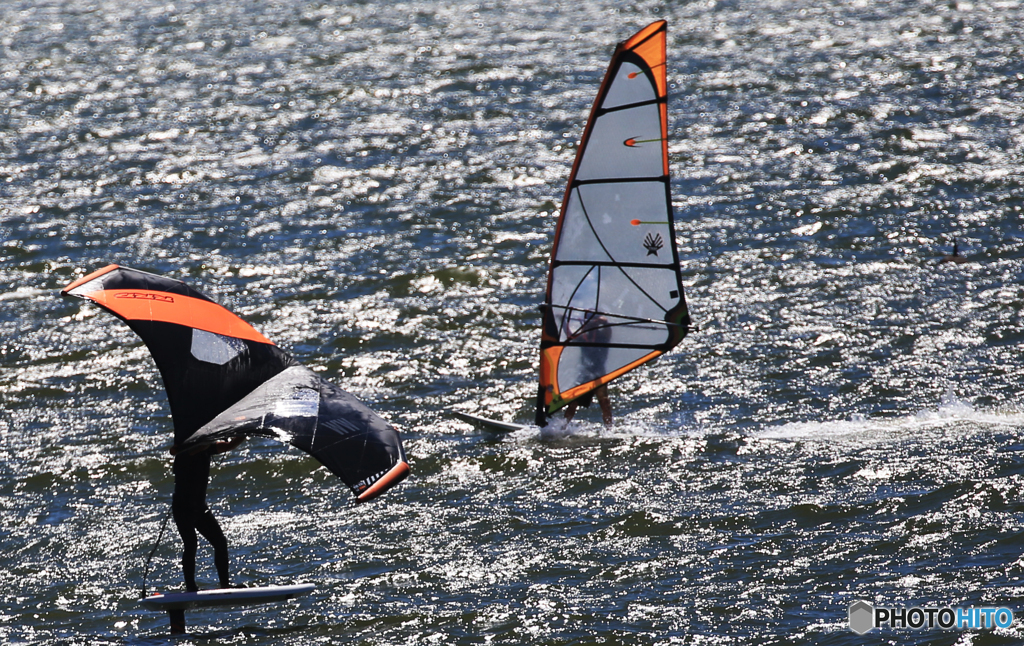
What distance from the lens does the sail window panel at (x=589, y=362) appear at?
13.6m

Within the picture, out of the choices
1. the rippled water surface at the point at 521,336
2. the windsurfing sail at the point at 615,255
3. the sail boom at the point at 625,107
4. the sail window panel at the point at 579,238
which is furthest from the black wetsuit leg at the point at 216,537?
the sail boom at the point at 625,107

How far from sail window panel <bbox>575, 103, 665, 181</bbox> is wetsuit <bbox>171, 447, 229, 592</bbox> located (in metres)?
6.05

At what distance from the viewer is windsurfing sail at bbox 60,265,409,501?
8359 mm

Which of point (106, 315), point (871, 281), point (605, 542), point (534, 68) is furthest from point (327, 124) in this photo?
point (605, 542)

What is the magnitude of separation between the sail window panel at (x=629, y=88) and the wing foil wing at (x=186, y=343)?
5.47m

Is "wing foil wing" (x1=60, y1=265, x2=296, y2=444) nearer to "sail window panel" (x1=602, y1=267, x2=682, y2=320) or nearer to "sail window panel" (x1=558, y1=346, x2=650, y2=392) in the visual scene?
"sail window panel" (x1=558, y1=346, x2=650, y2=392)

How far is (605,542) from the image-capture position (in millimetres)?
11164

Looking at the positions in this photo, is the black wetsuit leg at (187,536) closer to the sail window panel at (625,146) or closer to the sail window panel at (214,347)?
the sail window panel at (214,347)

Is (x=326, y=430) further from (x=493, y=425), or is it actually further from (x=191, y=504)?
(x=493, y=425)

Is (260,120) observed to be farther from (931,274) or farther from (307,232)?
(931,274)

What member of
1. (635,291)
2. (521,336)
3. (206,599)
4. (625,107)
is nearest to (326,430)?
(206,599)

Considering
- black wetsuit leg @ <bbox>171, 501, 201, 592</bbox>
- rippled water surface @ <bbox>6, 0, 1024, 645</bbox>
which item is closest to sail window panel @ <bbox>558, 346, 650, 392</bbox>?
rippled water surface @ <bbox>6, 0, 1024, 645</bbox>

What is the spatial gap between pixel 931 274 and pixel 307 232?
36.2 ft

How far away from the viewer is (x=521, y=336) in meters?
16.3
